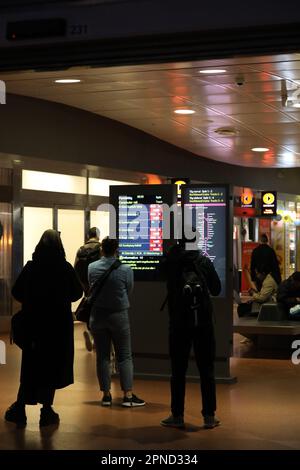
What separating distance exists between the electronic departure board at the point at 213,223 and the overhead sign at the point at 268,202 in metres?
14.5

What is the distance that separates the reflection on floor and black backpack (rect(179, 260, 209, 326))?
3.07 feet

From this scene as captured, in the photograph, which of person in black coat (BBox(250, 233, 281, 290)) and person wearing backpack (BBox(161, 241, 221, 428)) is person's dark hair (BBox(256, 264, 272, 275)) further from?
person wearing backpack (BBox(161, 241, 221, 428))

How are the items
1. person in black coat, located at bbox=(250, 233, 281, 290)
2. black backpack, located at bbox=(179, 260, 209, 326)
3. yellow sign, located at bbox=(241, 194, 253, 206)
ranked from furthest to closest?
yellow sign, located at bbox=(241, 194, 253, 206) < person in black coat, located at bbox=(250, 233, 281, 290) < black backpack, located at bbox=(179, 260, 209, 326)

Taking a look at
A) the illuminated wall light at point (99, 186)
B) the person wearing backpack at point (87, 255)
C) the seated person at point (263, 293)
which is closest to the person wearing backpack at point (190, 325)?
the person wearing backpack at point (87, 255)

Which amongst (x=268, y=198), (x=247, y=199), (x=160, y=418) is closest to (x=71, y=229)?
(x=247, y=199)

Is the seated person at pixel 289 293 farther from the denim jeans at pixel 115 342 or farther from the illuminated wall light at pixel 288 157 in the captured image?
the illuminated wall light at pixel 288 157

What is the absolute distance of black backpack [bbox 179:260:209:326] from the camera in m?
7.34

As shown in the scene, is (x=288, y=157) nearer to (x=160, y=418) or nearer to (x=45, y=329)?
(x=160, y=418)

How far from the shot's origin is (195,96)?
40.5 ft

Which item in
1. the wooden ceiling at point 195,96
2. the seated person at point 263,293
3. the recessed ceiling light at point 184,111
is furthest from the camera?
the recessed ceiling light at point 184,111

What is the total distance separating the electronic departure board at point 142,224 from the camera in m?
9.91

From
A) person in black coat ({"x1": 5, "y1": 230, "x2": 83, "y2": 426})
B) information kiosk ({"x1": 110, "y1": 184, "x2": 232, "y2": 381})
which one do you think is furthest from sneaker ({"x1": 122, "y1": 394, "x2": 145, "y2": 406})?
information kiosk ({"x1": 110, "y1": 184, "x2": 232, "y2": 381})

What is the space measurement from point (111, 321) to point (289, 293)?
4.95 m

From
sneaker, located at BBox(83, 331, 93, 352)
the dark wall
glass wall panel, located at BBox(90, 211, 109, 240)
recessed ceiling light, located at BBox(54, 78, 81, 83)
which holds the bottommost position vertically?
sneaker, located at BBox(83, 331, 93, 352)
